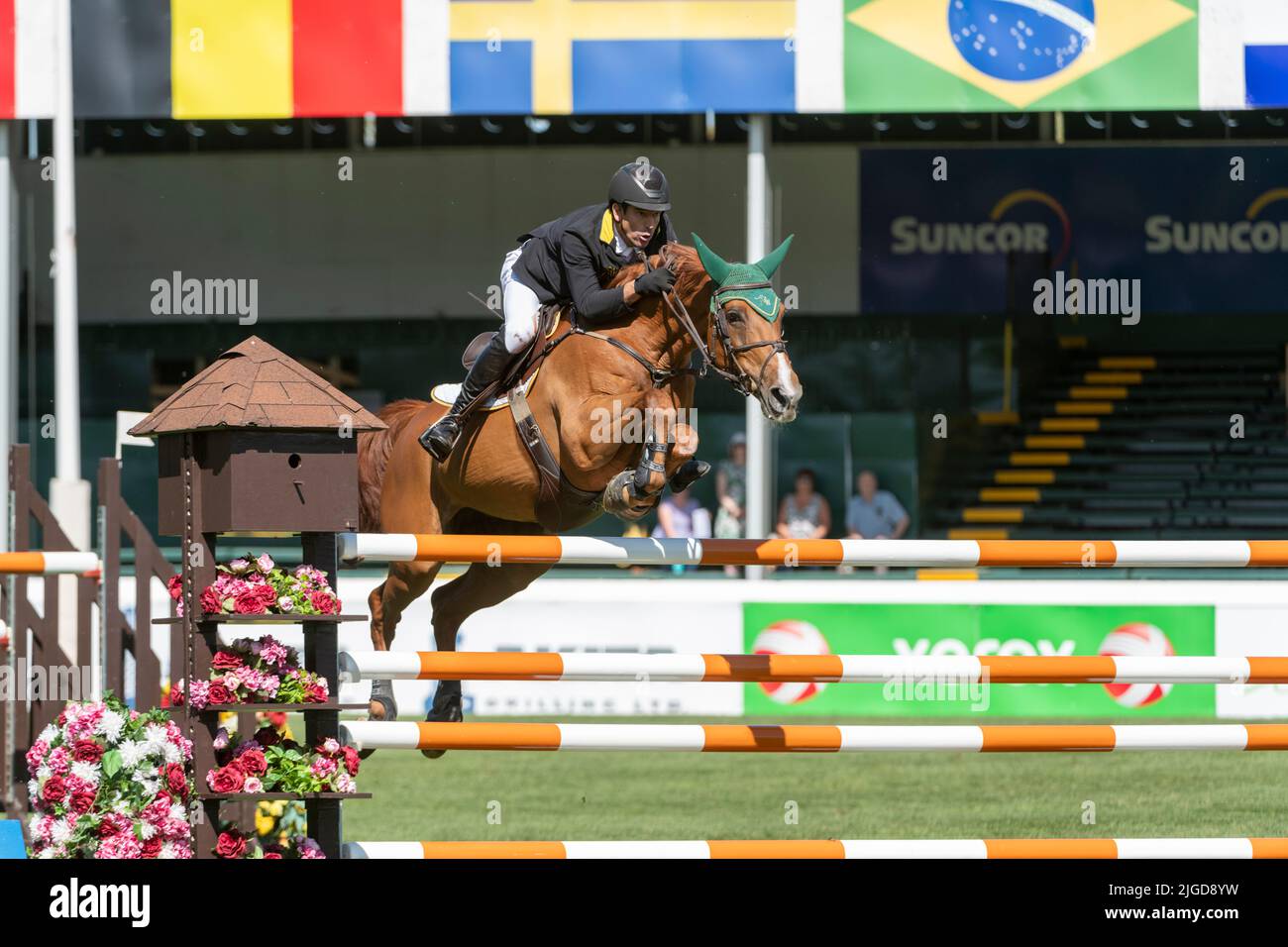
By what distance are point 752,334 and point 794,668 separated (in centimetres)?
119

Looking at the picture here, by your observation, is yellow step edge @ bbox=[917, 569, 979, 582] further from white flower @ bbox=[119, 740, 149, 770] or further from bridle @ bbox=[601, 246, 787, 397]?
white flower @ bbox=[119, 740, 149, 770]

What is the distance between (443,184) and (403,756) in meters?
7.37

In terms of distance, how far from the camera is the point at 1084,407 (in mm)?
18078

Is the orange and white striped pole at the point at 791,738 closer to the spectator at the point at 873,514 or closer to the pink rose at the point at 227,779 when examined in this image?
the pink rose at the point at 227,779

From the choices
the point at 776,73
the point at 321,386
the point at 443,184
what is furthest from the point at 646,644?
the point at 321,386

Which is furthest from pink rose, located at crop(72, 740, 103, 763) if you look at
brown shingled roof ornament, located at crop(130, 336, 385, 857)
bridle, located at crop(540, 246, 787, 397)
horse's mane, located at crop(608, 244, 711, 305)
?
horse's mane, located at crop(608, 244, 711, 305)

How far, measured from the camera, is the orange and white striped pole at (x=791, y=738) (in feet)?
17.1

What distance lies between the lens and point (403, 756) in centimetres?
1169

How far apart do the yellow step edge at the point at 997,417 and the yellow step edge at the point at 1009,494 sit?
72cm

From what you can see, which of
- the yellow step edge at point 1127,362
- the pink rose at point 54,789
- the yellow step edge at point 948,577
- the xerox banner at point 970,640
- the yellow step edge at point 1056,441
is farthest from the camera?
the yellow step edge at point 1127,362

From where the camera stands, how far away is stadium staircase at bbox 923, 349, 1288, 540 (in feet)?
54.3

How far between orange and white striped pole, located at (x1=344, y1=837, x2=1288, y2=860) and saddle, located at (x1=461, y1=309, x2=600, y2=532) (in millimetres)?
1839

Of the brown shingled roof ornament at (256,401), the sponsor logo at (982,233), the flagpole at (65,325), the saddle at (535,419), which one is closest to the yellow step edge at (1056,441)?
the sponsor logo at (982,233)
